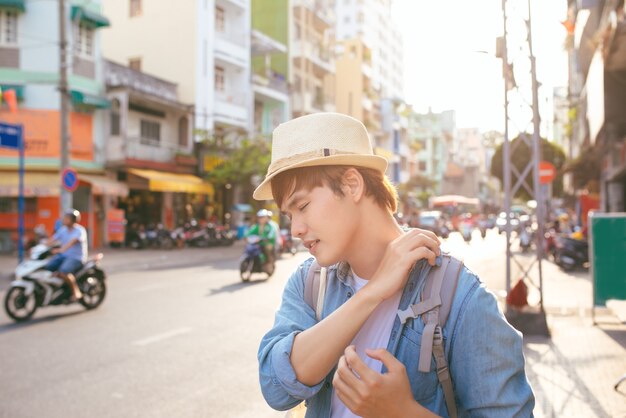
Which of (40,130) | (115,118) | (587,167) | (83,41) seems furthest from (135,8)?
(587,167)

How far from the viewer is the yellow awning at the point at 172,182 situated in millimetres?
23703

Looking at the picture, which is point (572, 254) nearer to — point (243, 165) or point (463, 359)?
point (463, 359)

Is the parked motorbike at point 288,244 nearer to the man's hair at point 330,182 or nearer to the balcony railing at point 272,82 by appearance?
the balcony railing at point 272,82

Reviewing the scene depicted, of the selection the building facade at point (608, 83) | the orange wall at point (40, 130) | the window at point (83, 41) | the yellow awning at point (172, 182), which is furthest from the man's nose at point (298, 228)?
the window at point (83, 41)

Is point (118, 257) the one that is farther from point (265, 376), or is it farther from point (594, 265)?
point (265, 376)

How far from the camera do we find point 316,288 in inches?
62.9

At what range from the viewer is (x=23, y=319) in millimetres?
7828

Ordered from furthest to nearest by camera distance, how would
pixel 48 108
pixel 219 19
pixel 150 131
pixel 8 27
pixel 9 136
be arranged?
pixel 219 19 < pixel 150 131 < pixel 48 108 < pixel 8 27 < pixel 9 136

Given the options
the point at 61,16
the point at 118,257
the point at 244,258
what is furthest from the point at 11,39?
the point at 244,258

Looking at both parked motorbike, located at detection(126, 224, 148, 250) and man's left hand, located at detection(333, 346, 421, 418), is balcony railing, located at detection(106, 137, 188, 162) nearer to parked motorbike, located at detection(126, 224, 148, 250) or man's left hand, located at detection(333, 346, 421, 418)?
parked motorbike, located at detection(126, 224, 148, 250)

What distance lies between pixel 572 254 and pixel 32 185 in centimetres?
1769

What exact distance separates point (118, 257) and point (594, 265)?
14530 millimetres

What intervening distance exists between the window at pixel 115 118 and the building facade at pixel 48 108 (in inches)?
28.8

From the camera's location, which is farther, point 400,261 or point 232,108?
point 232,108
